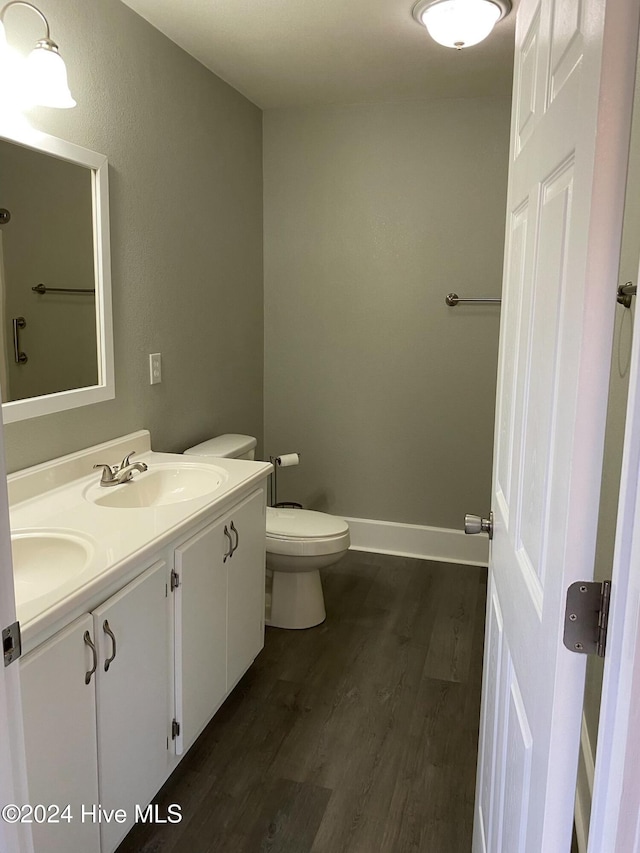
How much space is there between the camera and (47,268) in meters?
2.01

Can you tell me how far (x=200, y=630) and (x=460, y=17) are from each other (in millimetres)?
2115

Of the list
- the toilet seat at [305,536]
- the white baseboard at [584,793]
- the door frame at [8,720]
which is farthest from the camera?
the toilet seat at [305,536]

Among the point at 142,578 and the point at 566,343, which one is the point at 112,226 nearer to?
the point at 142,578

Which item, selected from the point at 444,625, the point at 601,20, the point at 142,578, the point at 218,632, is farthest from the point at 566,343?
the point at 444,625

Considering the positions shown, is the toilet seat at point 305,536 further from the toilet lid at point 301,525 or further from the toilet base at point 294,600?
the toilet base at point 294,600

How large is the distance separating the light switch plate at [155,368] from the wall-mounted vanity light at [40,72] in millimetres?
965

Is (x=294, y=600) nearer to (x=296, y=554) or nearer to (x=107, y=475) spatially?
(x=296, y=554)

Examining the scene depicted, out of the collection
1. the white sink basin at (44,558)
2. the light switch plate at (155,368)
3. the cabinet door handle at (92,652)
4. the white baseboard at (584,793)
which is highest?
the light switch plate at (155,368)

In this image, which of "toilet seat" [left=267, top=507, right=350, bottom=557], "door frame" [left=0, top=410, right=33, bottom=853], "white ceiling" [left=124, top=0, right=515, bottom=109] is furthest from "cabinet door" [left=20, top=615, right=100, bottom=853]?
"white ceiling" [left=124, top=0, right=515, bottom=109]

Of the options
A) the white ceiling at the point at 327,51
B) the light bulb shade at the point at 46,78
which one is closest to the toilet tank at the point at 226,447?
the light bulb shade at the point at 46,78

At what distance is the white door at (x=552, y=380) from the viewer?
0.69 m

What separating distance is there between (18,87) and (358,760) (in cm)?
215

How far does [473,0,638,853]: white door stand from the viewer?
27.1 inches

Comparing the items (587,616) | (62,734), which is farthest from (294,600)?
(587,616)
